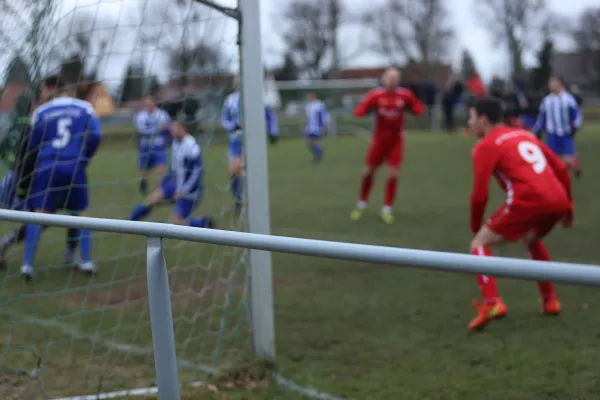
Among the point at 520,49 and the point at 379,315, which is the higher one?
the point at 520,49

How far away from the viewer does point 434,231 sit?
29.8 ft

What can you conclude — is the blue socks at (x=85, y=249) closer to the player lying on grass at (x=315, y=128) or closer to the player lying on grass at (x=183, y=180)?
the player lying on grass at (x=183, y=180)

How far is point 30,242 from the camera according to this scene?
6555 millimetres

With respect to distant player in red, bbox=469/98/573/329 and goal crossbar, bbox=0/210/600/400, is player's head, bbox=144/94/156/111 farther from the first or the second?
goal crossbar, bbox=0/210/600/400

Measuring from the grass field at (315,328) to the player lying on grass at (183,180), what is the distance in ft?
1.25

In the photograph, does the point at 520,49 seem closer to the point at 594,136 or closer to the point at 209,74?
the point at 594,136

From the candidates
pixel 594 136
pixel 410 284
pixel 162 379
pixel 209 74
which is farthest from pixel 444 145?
pixel 162 379

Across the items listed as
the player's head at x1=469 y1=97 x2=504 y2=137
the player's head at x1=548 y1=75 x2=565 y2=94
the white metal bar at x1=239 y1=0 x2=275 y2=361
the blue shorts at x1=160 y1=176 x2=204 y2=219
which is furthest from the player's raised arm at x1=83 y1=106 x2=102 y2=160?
the player's head at x1=548 y1=75 x2=565 y2=94

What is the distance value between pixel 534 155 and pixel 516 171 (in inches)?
6.7

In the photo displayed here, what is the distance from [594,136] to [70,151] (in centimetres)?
2466

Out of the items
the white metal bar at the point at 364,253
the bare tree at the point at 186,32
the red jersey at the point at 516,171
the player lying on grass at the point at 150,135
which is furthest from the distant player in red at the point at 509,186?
the white metal bar at the point at 364,253

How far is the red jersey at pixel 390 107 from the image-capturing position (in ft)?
33.1

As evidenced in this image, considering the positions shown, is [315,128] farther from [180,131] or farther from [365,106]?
[180,131]

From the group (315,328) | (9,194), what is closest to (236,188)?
(315,328)
